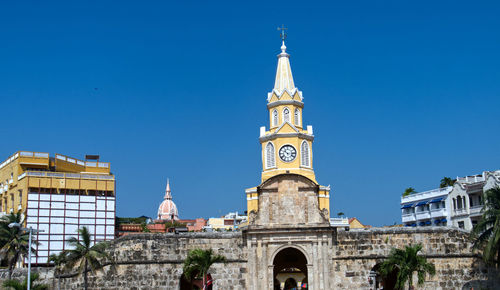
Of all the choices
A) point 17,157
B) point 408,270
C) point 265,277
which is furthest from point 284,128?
point 17,157

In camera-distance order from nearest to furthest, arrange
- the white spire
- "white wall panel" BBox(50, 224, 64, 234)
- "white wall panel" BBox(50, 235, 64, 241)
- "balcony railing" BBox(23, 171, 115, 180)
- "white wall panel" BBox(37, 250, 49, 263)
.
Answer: the white spire
"white wall panel" BBox(37, 250, 49, 263)
"white wall panel" BBox(50, 235, 64, 241)
"white wall panel" BBox(50, 224, 64, 234)
"balcony railing" BBox(23, 171, 115, 180)

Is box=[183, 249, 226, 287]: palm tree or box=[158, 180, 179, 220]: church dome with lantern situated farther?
box=[158, 180, 179, 220]: church dome with lantern

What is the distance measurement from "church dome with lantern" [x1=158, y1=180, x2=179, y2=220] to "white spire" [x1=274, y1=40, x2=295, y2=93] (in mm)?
108606

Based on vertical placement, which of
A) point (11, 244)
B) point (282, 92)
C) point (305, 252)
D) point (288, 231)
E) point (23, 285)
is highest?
point (282, 92)

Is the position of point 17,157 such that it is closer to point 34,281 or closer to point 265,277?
point 34,281

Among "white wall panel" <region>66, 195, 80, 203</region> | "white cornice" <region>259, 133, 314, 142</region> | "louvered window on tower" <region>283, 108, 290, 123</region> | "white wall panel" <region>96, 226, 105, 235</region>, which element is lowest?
"white wall panel" <region>96, 226, 105, 235</region>

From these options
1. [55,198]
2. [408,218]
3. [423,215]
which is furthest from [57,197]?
[423,215]

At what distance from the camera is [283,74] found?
5903 cm

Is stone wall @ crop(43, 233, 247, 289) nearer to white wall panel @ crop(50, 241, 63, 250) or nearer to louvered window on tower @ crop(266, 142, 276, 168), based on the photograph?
louvered window on tower @ crop(266, 142, 276, 168)

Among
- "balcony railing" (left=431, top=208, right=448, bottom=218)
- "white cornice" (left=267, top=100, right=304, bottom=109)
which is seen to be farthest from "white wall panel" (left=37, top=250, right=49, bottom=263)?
"balcony railing" (left=431, top=208, right=448, bottom=218)

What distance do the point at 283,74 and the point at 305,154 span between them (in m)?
8.11

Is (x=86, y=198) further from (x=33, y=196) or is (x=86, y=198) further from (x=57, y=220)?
(x=33, y=196)

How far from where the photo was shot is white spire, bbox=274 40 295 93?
58.4 m

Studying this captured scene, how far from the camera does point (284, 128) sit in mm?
56781
